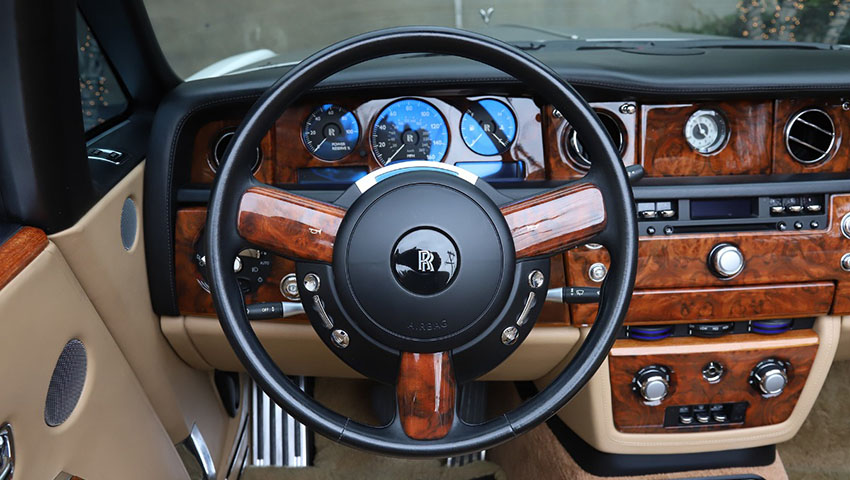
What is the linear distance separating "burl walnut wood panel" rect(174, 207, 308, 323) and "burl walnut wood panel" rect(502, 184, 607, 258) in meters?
0.59

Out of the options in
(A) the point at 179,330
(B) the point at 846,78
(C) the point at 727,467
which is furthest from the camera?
(C) the point at 727,467

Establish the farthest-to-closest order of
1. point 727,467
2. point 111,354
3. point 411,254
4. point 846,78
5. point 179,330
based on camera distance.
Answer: point 727,467 → point 179,330 → point 846,78 → point 111,354 → point 411,254

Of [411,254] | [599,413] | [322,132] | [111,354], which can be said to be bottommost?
[599,413]

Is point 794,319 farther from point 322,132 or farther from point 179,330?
point 179,330

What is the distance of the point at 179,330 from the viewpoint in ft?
4.88

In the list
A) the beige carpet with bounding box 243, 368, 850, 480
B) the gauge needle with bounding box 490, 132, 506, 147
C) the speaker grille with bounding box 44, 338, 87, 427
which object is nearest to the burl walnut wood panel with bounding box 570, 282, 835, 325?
the gauge needle with bounding box 490, 132, 506, 147

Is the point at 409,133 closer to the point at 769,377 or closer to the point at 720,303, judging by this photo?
the point at 720,303

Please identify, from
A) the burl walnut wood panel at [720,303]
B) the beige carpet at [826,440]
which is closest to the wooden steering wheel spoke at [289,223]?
the burl walnut wood panel at [720,303]

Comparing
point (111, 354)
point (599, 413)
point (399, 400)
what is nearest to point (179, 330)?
point (111, 354)

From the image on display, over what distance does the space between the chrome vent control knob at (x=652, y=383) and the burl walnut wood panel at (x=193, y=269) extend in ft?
2.56

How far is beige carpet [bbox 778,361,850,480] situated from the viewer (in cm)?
193

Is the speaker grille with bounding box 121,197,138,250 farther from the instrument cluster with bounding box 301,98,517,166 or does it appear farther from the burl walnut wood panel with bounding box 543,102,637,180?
the burl walnut wood panel with bounding box 543,102,637,180

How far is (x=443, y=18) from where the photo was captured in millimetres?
4645

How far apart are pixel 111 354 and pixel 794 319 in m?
1.48
